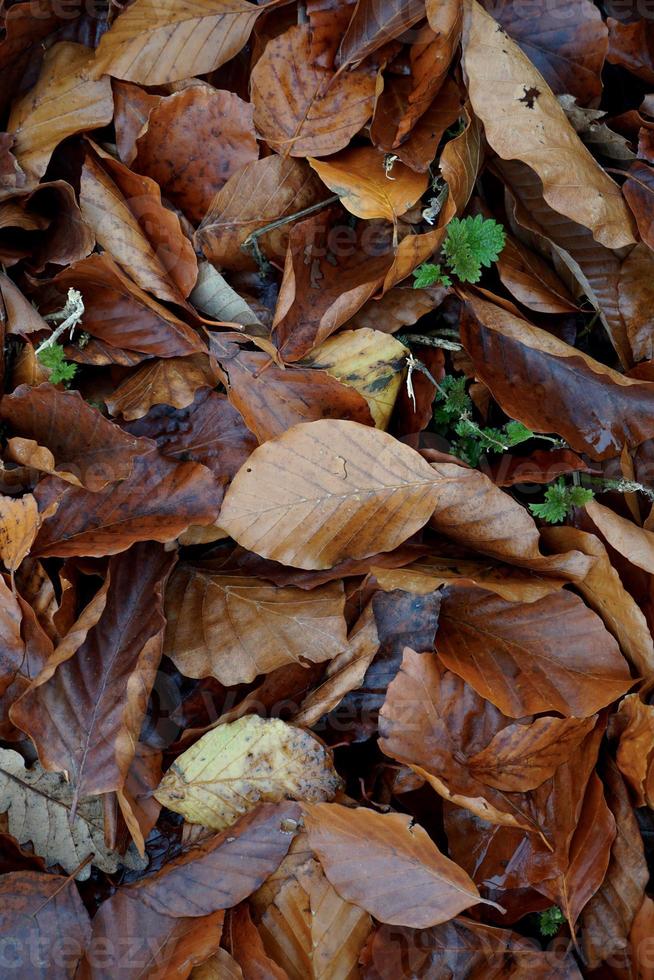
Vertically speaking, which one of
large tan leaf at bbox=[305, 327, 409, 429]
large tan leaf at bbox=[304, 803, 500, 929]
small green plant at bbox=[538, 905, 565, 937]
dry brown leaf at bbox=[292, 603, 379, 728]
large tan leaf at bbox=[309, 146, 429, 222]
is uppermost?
large tan leaf at bbox=[309, 146, 429, 222]

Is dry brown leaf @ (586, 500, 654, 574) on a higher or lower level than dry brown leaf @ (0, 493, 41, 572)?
lower

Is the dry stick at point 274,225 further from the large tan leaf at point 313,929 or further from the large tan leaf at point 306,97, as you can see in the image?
the large tan leaf at point 313,929

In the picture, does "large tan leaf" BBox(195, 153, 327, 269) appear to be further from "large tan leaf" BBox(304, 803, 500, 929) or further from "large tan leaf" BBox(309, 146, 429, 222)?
"large tan leaf" BBox(304, 803, 500, 929)

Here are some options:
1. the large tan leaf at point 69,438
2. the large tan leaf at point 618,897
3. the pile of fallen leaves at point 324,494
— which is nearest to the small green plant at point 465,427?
the pile of fallen leaves at point 324,494

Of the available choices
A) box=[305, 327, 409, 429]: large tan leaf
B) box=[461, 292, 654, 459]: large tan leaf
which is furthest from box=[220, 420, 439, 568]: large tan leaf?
box=[461, 292, 654, 459]: large tan leaf

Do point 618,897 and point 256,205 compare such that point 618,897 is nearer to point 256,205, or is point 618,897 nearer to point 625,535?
point 625,535
